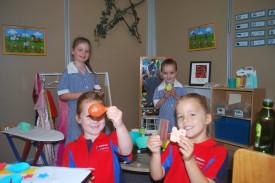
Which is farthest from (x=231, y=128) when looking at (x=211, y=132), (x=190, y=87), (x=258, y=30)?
(x=258, y=30)

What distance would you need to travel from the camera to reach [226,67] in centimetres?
314

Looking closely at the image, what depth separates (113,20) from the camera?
12.2 feet

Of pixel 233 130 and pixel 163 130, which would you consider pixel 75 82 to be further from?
pixel 233 130

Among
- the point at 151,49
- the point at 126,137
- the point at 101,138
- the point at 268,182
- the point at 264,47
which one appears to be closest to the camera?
the point at 268,182

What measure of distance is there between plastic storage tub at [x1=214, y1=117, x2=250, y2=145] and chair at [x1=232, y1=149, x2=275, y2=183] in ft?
6.48

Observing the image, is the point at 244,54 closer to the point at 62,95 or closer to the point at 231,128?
the point at 231,128

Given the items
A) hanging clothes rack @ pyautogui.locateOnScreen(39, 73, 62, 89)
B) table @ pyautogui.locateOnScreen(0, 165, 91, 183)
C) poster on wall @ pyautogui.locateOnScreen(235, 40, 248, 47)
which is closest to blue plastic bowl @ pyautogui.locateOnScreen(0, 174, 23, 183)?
table @ pyautogui.locateOnScreen(0, 165, 91, 183)

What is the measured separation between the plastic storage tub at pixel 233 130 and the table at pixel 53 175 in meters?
2.39

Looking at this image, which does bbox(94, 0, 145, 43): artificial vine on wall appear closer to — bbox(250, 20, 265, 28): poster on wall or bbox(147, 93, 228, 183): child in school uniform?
bbox(250, 20, 265, 28): poster on wall

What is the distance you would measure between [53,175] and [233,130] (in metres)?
2.53

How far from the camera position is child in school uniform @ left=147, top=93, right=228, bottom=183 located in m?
0.97

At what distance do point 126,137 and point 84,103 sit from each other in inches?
15.2

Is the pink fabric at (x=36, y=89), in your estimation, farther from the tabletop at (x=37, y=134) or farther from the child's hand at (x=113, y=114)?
the child's hand at (x=113, y=114)

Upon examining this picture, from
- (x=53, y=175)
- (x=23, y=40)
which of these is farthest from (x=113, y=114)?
(x=23, y=40)
